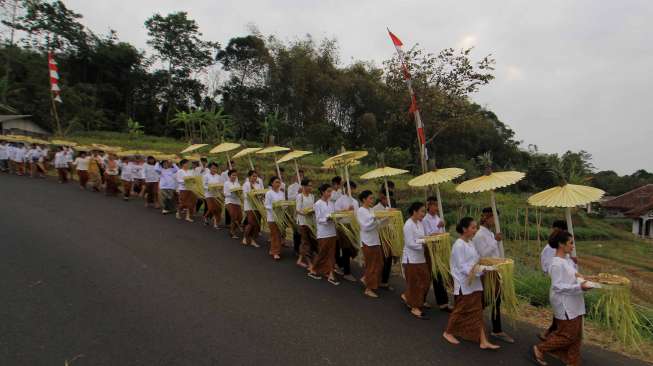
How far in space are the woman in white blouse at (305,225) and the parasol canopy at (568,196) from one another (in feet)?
11.9

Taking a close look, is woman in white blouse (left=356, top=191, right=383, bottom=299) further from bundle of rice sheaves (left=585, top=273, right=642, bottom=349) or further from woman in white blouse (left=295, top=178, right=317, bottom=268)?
bundle of rice sheaves (left=585, top=273, right=642, bottom=349)

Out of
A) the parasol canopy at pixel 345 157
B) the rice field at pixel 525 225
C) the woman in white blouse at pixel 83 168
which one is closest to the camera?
the parasol canopy at pixel 345 157

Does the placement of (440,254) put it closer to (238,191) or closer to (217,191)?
(238,191)

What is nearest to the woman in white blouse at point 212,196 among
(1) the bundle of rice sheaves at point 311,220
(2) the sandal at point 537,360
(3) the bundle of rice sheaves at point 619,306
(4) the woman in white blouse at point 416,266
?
Result: (1) the bundle of rice sheaves at point 311,220

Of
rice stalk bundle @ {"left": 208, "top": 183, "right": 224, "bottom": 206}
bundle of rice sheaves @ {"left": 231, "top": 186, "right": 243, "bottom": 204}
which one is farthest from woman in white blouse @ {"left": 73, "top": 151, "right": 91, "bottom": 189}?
bundle of rice sheaves @ {"left": 231, "top": 186, "right": 243, "bottom": 204}

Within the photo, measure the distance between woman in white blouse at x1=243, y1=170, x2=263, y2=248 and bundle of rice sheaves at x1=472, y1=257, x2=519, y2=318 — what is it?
15.4ft

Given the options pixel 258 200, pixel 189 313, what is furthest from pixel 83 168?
pixel 189 313

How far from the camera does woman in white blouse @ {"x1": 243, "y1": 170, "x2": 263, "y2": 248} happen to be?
810 centimetres

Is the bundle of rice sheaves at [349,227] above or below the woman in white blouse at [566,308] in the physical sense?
above

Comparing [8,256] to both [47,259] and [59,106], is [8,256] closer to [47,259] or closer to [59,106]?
[47,259]

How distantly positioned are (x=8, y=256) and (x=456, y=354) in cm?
676

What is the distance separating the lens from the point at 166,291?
5.51 m

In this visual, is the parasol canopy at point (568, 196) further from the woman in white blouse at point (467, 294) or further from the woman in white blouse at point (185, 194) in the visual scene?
the woman in white blouse at point (185, 194)

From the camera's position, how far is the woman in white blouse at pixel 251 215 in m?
8.10
